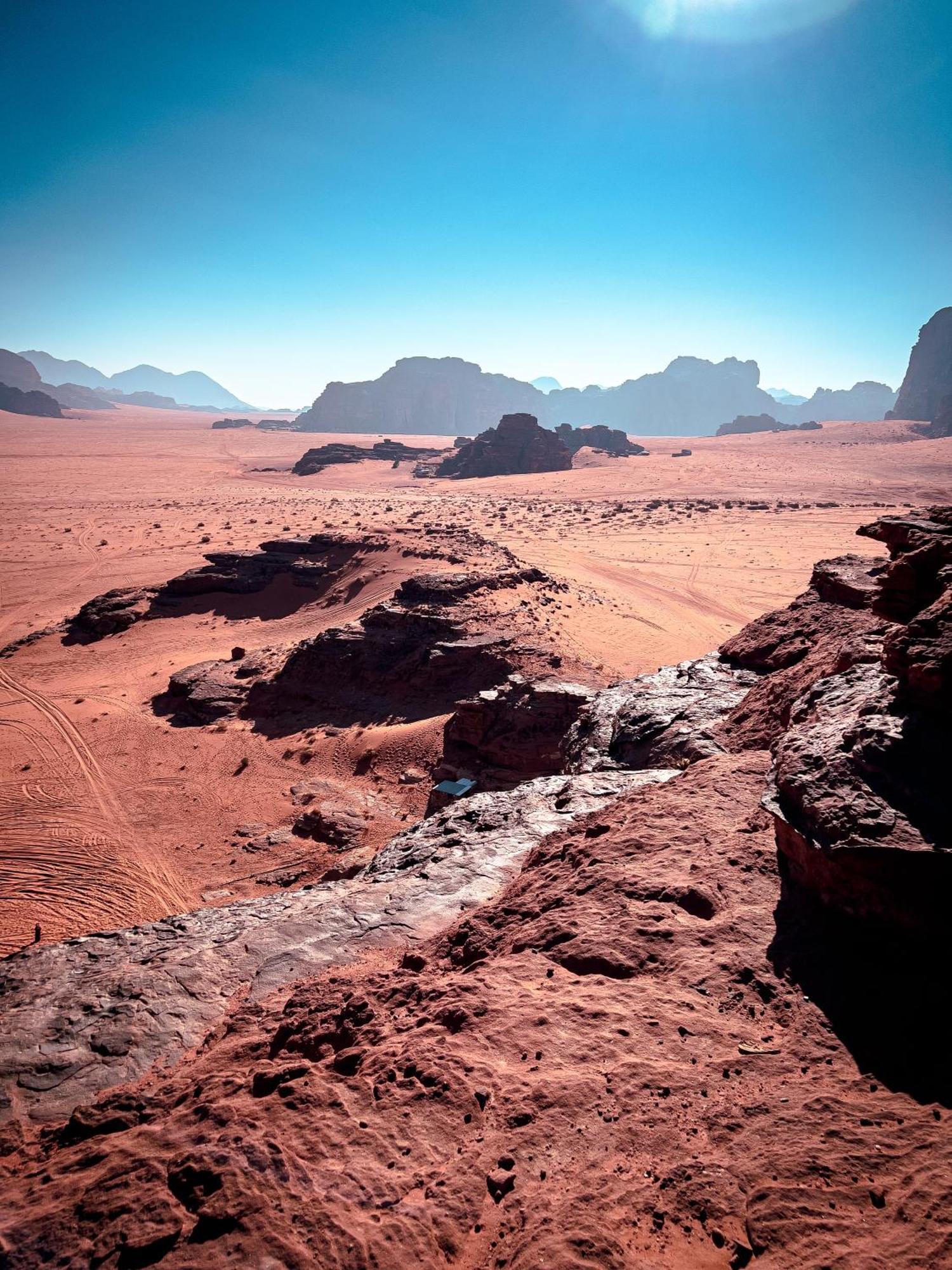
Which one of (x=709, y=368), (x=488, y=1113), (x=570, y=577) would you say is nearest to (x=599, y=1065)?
(x=488, y=1113)

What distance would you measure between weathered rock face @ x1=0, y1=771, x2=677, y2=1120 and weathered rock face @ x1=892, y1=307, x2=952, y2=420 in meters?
125

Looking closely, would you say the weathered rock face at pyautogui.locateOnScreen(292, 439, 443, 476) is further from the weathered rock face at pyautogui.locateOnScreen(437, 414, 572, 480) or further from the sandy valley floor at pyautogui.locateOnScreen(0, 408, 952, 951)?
the weathered rock face at pyautogui.locateOnScreen(437, 414, 572, 480)

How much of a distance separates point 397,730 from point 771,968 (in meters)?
11.6

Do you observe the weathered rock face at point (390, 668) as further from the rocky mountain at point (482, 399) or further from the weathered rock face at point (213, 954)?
the rocky mountain at point (482, 399)

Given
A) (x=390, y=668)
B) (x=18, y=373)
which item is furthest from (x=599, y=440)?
(x=18, y=373)

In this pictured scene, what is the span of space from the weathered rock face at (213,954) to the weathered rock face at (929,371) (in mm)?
124731

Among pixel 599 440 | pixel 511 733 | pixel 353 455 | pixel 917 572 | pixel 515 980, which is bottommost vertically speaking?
pixel 511 733

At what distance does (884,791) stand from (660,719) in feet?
17.2

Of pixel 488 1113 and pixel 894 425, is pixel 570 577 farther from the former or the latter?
pixel 894 425

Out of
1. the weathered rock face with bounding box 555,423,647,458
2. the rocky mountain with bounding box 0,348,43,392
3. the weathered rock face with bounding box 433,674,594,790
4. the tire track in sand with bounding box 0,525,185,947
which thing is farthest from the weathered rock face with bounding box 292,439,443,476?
the rocky mountain with bounding box 0,348,43,392

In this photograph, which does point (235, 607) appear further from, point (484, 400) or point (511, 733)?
point (484, 400)

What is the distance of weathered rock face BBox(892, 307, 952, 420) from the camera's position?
10506 centimetres

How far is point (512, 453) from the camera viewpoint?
7600 centimetres

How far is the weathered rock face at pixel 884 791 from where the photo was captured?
3.89m
